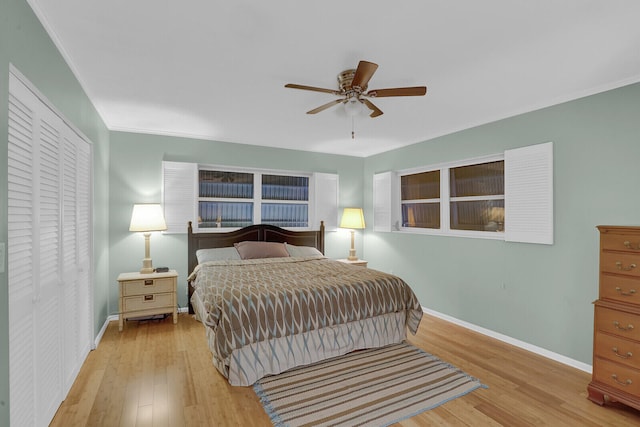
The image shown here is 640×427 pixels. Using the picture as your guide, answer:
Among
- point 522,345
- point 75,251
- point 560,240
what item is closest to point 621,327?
point 560,240

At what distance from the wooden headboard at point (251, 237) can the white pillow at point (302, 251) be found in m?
0.21

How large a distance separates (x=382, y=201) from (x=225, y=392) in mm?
3639

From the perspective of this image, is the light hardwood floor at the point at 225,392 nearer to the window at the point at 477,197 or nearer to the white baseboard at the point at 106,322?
the white baseboard at the point at 106,322

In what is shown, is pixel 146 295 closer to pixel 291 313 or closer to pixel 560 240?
pixel 291 313

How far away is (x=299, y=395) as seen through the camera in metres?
2.39

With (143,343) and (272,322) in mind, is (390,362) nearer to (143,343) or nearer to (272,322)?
Result: (272,322)

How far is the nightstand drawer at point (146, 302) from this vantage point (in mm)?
3652

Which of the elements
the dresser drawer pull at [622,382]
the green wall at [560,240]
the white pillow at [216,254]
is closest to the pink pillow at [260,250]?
the white pillow at [216,254]

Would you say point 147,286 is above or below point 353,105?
below

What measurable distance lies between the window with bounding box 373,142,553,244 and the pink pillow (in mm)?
1751

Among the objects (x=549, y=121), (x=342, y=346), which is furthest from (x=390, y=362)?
(x=549, y=121)

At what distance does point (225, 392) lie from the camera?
7.95 ft

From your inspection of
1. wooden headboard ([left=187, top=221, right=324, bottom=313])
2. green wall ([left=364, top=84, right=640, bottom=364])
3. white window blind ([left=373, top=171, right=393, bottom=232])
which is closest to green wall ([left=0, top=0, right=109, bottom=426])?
wooden headboard ([left=187, top=221, right=324, bottom=313])

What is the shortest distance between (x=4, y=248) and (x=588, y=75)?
12.6 feet
